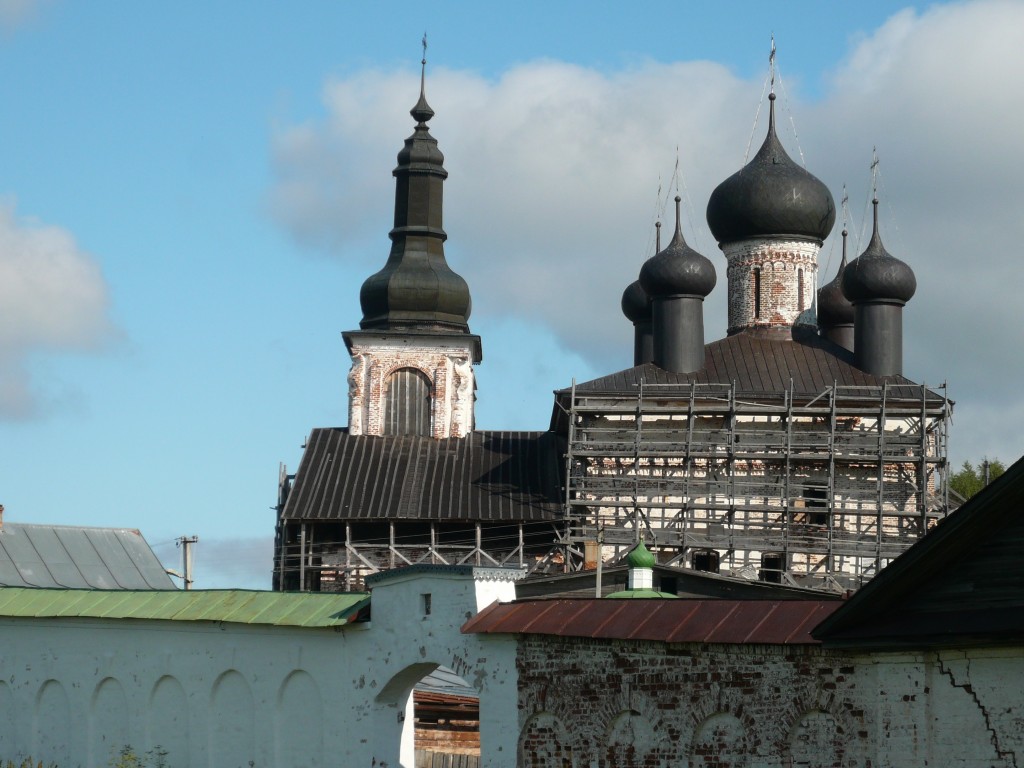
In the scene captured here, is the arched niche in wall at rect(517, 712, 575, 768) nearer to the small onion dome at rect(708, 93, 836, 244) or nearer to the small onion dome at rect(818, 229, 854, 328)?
the small onion dome at rect(708, 93, 836, 244)

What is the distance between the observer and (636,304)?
40.5 metres

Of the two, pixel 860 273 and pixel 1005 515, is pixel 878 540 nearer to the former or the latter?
pixel 860 273

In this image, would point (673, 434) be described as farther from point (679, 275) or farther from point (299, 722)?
point (299, 722)

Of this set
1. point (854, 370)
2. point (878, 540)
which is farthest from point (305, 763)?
point (854, 370)

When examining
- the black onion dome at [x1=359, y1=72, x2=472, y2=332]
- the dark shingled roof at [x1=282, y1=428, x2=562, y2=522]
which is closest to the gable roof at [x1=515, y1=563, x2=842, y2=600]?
the dark shingled roof at [x1=282, y1=428, x2=562, y2=522]

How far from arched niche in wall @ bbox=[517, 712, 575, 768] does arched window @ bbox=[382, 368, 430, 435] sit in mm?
21875

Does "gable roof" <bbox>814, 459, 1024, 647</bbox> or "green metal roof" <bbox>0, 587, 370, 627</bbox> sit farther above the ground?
"green metal roof" <bbox>0, 587, 370, 627</bbox>

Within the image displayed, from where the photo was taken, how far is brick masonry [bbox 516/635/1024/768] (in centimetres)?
1334

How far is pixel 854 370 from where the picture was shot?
3522cm

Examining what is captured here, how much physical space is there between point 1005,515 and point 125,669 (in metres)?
11.7

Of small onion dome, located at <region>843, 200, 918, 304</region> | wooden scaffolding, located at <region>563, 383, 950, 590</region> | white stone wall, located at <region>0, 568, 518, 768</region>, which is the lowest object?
white stone wall, located at <region>0, 568, 518, 768</region>

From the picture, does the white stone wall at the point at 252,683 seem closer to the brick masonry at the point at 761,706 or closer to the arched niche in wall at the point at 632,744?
the brick masonry at the point at 761,706

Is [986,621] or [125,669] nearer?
[986,621]

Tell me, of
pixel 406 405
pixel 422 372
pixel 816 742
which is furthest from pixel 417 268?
pixel 816 742
